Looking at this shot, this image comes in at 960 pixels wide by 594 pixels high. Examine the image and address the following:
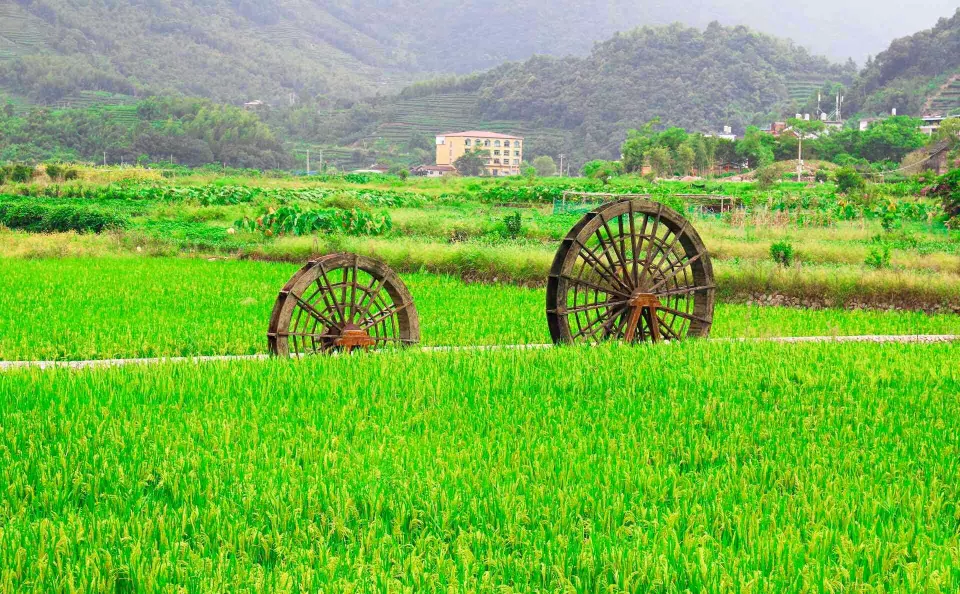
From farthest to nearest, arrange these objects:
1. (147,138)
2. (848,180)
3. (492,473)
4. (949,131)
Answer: (147,138) → (949,131) → (848,180) → (492,473)

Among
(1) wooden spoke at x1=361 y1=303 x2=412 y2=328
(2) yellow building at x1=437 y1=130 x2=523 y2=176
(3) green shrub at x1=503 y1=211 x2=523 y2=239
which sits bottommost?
(1) wooden spoke at x1=361 y1=303 x2=412 y2=328

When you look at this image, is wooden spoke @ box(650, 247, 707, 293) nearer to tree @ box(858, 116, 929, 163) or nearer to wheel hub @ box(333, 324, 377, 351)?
wheel hub @ box(333, 324, 377, 351)

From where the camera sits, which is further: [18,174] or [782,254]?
[18,174]

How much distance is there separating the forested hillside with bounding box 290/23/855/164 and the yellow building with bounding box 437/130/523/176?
1019 cm

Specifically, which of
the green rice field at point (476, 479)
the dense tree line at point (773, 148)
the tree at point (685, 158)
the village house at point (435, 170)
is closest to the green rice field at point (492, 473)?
the green rice field at point (476, 479)

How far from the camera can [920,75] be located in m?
115

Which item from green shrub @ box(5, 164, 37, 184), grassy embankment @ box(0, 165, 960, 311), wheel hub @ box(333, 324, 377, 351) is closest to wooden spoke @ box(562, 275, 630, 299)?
wheel hub @ box(333, 324, 377, 351)

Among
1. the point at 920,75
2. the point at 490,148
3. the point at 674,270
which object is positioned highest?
the point at 920,75

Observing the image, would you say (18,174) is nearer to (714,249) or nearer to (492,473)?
(714,249)

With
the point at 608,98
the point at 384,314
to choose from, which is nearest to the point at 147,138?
the point at 608,98

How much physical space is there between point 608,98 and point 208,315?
133 m

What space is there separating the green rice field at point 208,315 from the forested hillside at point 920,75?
106 meters

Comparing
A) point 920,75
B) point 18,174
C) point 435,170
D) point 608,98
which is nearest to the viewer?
point 18,174

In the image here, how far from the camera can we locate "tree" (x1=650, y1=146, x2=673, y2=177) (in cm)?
A: 7780
